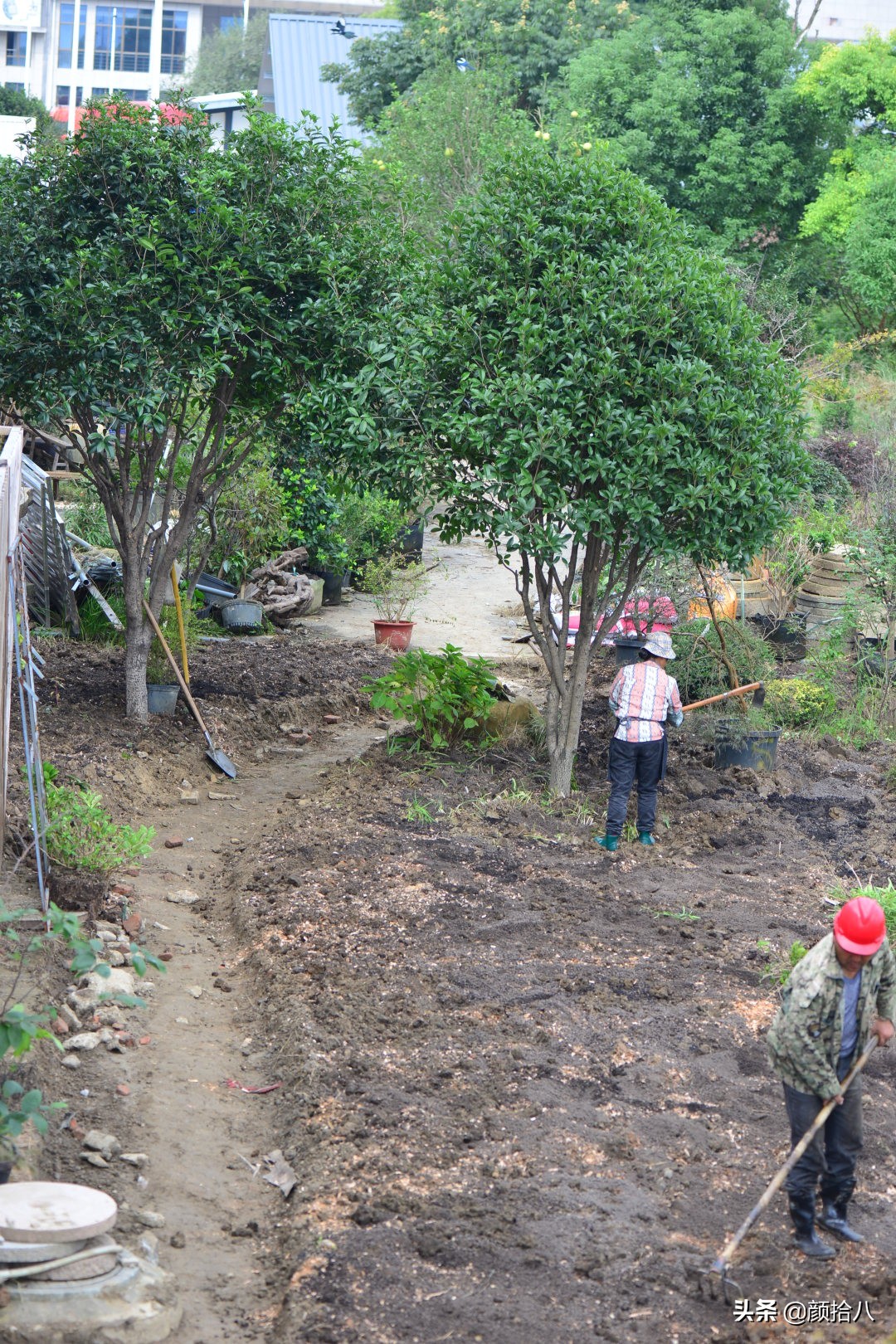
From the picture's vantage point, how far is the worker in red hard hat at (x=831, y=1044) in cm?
446

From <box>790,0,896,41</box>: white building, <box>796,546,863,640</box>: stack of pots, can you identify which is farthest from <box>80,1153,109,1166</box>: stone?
<box>790,0,896,41</box>: white building

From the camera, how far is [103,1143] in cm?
488

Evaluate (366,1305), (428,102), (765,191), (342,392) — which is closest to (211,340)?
(342,392)

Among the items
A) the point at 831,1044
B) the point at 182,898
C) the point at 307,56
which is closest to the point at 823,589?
the point at 182,898

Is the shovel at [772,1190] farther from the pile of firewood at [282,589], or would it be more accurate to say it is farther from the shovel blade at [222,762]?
the pile of firewood at [282,589]

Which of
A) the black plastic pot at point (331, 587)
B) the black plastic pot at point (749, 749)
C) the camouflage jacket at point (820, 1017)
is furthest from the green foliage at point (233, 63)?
the camouflage jacket at point (820, 1017)

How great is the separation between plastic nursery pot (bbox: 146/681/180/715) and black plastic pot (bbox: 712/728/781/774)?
4372 mm

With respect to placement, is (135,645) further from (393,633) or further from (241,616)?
(393,633)

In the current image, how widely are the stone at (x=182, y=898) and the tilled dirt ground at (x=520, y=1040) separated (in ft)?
0.90

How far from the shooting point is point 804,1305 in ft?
13.7

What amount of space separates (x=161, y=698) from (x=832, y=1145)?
7.29 metres

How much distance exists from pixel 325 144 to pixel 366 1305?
8.07 metres

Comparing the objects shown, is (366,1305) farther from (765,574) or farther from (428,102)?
(428,102)

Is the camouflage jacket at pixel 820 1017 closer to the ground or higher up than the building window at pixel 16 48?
closer to the ground
